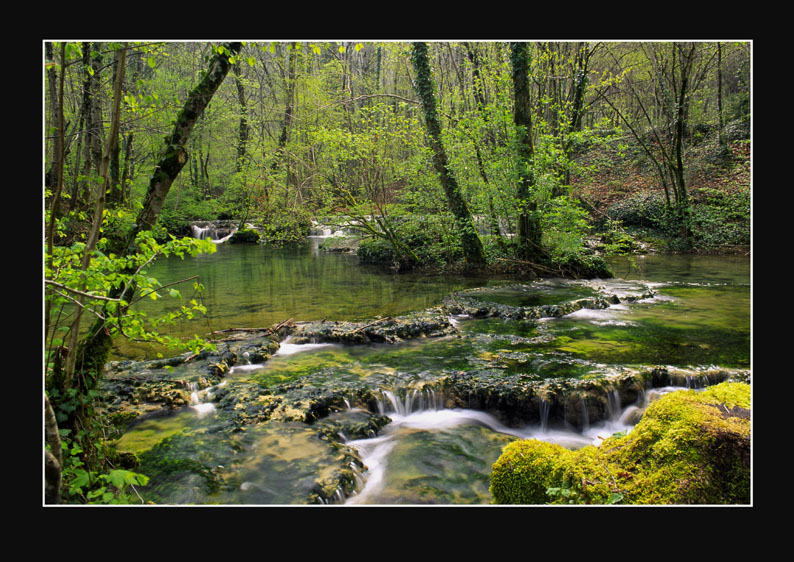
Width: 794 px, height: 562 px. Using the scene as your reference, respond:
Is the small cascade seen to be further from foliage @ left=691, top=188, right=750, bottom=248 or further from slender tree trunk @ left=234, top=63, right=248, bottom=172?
slender tree trunk @ left=234, top=63, right=248, bottom=172

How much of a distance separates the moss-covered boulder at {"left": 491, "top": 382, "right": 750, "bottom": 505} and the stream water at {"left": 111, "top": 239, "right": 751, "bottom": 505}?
1400 millimetres

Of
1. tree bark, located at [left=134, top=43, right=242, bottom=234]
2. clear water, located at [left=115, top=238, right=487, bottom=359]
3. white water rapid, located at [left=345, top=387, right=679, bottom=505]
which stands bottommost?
white water rapid, located at [left=345, top=387, right=679, bottom=505]

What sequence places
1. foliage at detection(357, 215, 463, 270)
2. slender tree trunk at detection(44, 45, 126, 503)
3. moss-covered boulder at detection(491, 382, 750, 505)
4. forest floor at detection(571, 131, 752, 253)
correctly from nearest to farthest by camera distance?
moss-covered boulder at detection(491, 382, 750, 505) < slender tree trunk at detection(44, 45, 126, 503) < foliage at detection(357, 215, 463, 270) < forest floor at detection(571, 131, 752, 253)

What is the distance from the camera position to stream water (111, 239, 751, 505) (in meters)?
4.16

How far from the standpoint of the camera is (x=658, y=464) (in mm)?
Answer: 2590

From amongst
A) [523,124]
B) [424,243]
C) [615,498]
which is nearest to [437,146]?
[523,124]

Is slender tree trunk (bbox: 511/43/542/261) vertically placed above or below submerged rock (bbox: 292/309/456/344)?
above

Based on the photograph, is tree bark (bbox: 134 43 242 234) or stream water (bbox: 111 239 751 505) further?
stream water (bbox: 111 239 751 505)

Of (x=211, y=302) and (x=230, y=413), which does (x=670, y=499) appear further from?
(x=211, y=302)

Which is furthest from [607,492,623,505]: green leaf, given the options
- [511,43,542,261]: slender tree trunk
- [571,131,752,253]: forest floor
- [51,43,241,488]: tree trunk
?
[571,131,752,253]: forest floor

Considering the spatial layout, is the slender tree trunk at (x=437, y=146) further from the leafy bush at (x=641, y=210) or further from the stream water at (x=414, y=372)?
the leafy bush at (x=641, y=210)

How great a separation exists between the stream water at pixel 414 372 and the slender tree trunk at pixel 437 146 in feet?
7.73

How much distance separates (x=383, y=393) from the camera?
5.84m

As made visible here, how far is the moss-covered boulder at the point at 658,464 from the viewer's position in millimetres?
2447
